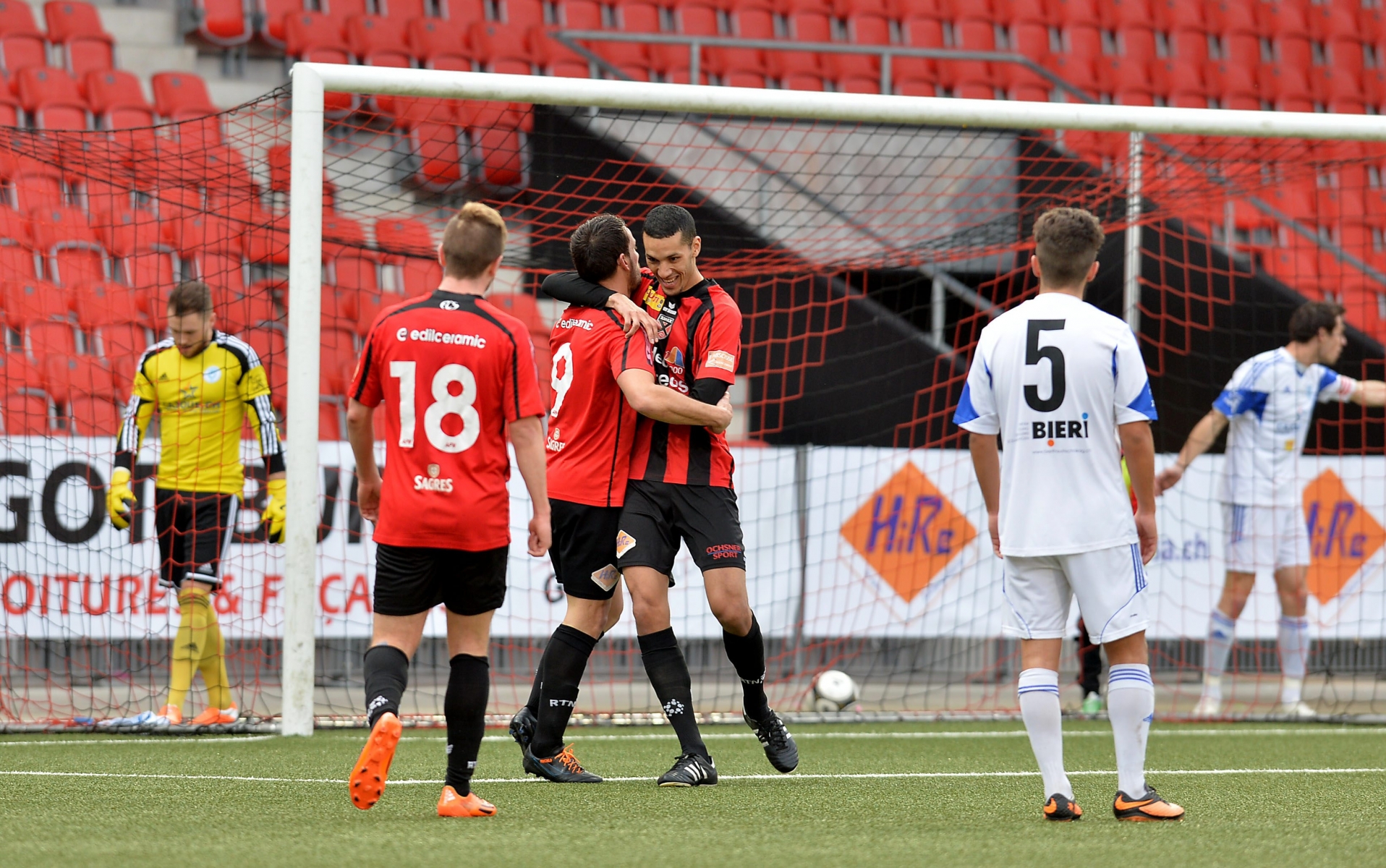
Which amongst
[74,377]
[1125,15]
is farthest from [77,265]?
[1125,15]

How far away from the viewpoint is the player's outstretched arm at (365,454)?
3.96 m

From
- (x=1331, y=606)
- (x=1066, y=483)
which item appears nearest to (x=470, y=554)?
(x=1066, y=483)

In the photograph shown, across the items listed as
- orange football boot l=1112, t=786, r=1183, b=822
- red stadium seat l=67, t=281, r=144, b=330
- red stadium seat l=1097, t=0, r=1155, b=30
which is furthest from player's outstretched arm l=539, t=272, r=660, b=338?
red stadium seat l=1097, t=0, r=1155, b=30

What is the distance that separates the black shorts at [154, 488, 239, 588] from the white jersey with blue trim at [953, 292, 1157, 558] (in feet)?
12.7

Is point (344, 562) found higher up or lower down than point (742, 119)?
lower down

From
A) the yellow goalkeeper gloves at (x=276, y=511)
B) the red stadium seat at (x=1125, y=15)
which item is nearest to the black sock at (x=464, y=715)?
the yellow goalkeeper gloves at (x=276, y=511)

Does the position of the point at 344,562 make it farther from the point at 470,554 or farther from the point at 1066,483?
the point at 1066,483

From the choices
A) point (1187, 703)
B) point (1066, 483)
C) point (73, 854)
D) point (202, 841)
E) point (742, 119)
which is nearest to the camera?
point (73, 854)

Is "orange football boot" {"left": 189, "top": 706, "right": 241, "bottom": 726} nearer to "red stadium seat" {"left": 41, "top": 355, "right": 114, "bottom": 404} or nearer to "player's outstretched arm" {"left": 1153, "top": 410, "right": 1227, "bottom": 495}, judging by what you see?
"red stadium seat" {"left": 41, "top": 355, "right": 114, "bottom": 404}

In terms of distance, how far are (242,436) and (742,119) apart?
3.63m

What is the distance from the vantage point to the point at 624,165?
8133mm

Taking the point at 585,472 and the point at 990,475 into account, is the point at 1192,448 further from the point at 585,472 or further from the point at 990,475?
the point at 585,472

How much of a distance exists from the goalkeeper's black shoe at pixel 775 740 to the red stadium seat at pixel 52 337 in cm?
537

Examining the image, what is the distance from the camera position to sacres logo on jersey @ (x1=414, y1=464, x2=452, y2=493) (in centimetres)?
382
